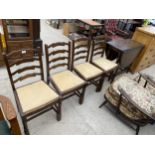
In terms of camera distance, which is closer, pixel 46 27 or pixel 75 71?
pixel 75 71

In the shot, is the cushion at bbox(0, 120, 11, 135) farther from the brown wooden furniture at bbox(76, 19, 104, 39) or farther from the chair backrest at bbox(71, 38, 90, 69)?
the brown wooden furniture at bbox(76, 19, 104, 39)

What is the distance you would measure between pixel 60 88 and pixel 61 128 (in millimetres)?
542

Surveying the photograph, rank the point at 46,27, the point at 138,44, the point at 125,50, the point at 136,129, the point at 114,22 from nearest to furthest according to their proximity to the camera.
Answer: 1. the point at 136,129
2. the point at 125,50
3. the point at 138,44
4. the point at 114,22
5. the point at 46,27

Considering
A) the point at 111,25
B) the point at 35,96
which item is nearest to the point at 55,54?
the point at 35,96

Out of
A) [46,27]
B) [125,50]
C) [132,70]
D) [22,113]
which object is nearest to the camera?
[22,113]

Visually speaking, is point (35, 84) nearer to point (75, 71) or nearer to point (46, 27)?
point (75, 71)

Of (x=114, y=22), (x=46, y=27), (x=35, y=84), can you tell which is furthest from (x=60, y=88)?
(x=46, y=27)

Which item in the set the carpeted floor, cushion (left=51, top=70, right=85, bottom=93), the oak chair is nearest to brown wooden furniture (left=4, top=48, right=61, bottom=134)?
cushion (left=51, top=70, right=85, bottom=93)

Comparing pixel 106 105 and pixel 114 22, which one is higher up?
pixel 114 22

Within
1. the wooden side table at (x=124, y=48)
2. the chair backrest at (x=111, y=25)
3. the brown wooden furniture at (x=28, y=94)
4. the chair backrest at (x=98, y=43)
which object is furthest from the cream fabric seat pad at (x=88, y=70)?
the chair backrest at (x=111, y=25)

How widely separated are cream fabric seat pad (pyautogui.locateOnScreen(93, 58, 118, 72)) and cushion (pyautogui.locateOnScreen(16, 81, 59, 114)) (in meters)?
1.08

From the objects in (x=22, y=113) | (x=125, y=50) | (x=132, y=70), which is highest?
(x=125, y=50)

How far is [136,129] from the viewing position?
1.97 metres

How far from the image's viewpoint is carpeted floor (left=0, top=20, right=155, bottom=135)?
1.92 meters
